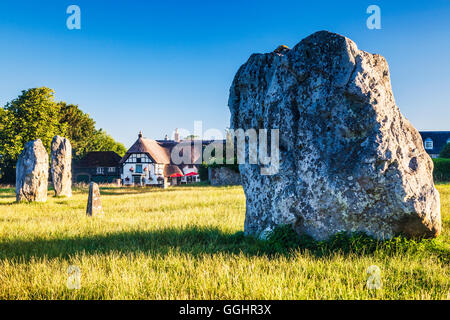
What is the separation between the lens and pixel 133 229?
23.8ft

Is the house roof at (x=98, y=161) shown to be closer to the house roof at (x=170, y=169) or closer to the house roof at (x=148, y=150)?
the house roof at (x=148, y=150)

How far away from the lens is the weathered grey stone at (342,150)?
Answer: 4727mm

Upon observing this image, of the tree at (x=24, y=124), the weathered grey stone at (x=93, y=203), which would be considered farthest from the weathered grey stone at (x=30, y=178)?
the tree at (x=24, y=124)

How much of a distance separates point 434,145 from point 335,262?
55.3 metres

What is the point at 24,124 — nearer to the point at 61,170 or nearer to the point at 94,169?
the point at 94,169

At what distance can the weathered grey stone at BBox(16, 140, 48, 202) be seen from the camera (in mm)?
14609

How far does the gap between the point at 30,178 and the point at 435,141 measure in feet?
185

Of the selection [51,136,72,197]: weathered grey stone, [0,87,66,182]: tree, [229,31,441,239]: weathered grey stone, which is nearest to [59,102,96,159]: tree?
[0,87,66,182]: tree

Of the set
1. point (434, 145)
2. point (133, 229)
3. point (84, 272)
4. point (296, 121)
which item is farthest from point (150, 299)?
point (434, 145)

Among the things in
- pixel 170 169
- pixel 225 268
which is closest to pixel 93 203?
pixel 225 268

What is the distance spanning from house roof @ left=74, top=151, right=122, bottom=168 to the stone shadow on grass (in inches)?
1735

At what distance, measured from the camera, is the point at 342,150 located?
4.90 m

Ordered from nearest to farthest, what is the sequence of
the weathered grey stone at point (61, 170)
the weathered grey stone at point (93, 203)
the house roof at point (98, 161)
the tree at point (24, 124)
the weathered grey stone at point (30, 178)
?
the weathered grey stone at point (93, 203) < the weathered grey stone at point (30, 178) < the weathered grey stone at point (61, 170) < the tree at point (24, 124) < the house roof at point (98, 161)

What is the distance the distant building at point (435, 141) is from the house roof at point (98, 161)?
168 ft
